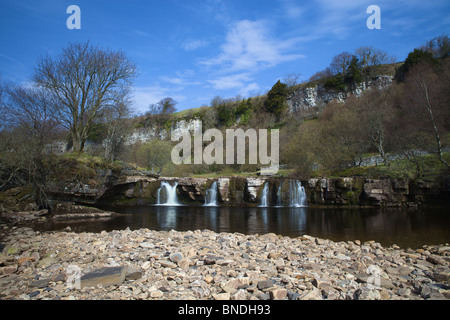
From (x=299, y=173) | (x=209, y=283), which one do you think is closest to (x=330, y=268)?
(x=209, y=283)

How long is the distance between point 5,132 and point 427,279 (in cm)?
1921

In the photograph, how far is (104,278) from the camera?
4535mm

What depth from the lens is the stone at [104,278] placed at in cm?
448

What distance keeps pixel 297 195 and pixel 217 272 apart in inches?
759

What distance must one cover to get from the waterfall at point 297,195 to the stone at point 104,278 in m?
20.1

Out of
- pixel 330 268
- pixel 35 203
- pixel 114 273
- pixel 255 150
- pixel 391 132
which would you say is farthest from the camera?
pixel 255 150

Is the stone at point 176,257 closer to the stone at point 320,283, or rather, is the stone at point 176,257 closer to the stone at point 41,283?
the stone at point 41,283

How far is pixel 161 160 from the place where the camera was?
37094 mm

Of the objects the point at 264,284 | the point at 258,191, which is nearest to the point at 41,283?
the point at 264,284

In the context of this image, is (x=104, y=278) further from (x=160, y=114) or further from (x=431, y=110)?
(x=160, y=114)

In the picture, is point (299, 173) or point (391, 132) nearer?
point (299, 173)

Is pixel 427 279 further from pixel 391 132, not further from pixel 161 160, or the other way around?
pixel 161 160

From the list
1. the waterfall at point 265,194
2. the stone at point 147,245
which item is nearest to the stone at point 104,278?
the stone at point 147,245

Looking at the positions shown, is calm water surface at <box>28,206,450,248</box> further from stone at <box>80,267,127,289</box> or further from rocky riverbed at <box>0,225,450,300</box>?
stone at <box>80,267,127,289</box>
